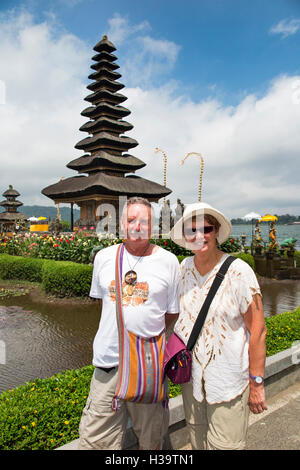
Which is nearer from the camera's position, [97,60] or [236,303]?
[236,303]

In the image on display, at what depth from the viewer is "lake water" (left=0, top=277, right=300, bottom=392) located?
215 inches

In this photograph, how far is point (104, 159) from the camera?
2394 cm

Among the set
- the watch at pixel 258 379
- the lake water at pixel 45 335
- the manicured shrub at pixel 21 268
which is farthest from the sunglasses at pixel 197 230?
the manicured shrub at pixel 21 268

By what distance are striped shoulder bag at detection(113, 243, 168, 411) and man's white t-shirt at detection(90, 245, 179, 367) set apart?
0.05m

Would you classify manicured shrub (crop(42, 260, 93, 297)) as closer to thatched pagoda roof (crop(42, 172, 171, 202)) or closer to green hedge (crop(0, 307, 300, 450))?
green hedge (crop(0, 307, 300, 450))

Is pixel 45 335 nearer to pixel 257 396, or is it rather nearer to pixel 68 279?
pixel 68 279

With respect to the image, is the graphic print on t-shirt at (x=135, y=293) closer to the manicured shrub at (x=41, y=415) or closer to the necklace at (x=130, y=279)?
the necklace at (x=130, y=279)

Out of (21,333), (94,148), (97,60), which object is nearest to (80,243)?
(21,333)

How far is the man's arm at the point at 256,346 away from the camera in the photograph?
2.10m

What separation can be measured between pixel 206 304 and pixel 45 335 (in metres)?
5.96

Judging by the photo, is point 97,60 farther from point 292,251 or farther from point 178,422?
point 178,422

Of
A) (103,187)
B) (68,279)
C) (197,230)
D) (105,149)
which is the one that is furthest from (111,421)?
(105,149)
